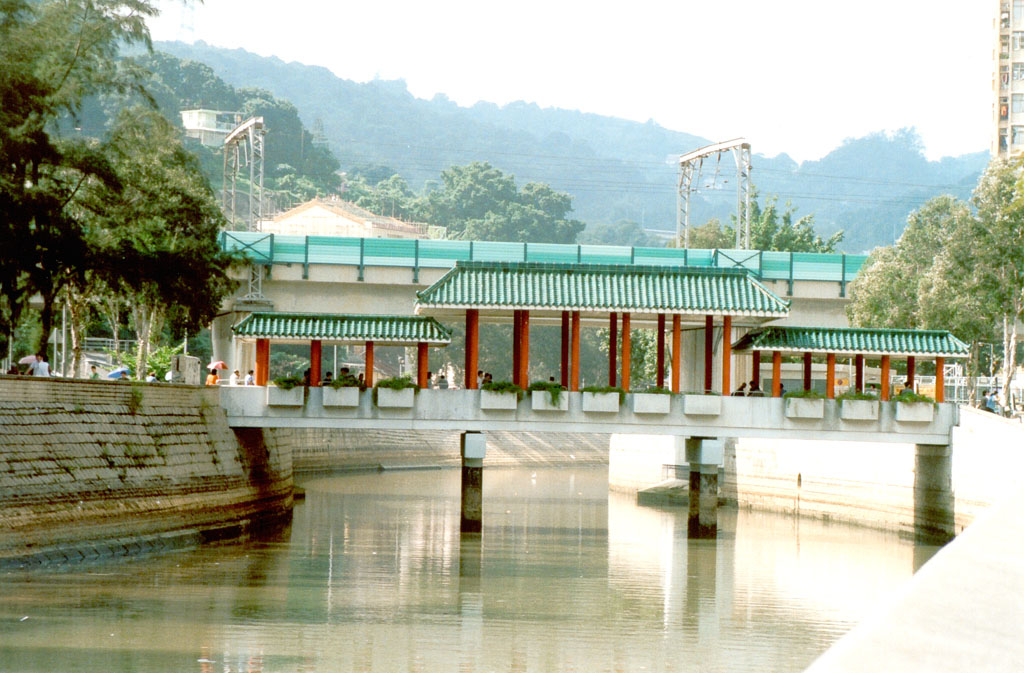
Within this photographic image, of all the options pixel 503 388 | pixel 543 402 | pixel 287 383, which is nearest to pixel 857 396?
pixel 543 402

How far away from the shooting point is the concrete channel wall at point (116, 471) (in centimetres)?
2525

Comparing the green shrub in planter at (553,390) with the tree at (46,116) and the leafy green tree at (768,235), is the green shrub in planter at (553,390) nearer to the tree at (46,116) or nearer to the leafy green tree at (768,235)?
the tree at (46,116)

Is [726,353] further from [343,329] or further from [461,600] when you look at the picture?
[461,600]

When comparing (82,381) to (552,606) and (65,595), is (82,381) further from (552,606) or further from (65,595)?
(552,606)

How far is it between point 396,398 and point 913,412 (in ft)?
47.0

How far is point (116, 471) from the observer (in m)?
29.2

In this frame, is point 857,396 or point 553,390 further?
point 857,396

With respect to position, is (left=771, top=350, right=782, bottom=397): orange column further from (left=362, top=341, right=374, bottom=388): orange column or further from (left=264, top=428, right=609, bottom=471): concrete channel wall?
(left=264, top=428, right=609, bottom=471): concrete channel wall

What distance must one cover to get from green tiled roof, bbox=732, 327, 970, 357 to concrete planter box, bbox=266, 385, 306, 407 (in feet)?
42.3

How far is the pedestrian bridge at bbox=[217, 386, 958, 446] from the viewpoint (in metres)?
34.4

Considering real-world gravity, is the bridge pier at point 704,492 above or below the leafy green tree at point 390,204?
below

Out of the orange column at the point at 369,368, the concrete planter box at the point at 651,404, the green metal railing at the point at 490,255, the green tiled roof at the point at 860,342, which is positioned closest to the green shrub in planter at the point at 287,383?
the orange column at the point at 369,368

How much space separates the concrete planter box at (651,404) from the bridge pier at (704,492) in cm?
181

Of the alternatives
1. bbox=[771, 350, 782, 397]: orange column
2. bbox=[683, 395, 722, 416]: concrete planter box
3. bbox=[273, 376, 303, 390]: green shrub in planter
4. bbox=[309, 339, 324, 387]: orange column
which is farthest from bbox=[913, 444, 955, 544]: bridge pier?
bbox=[273, 376, 303, 390]: green shrub in planter
